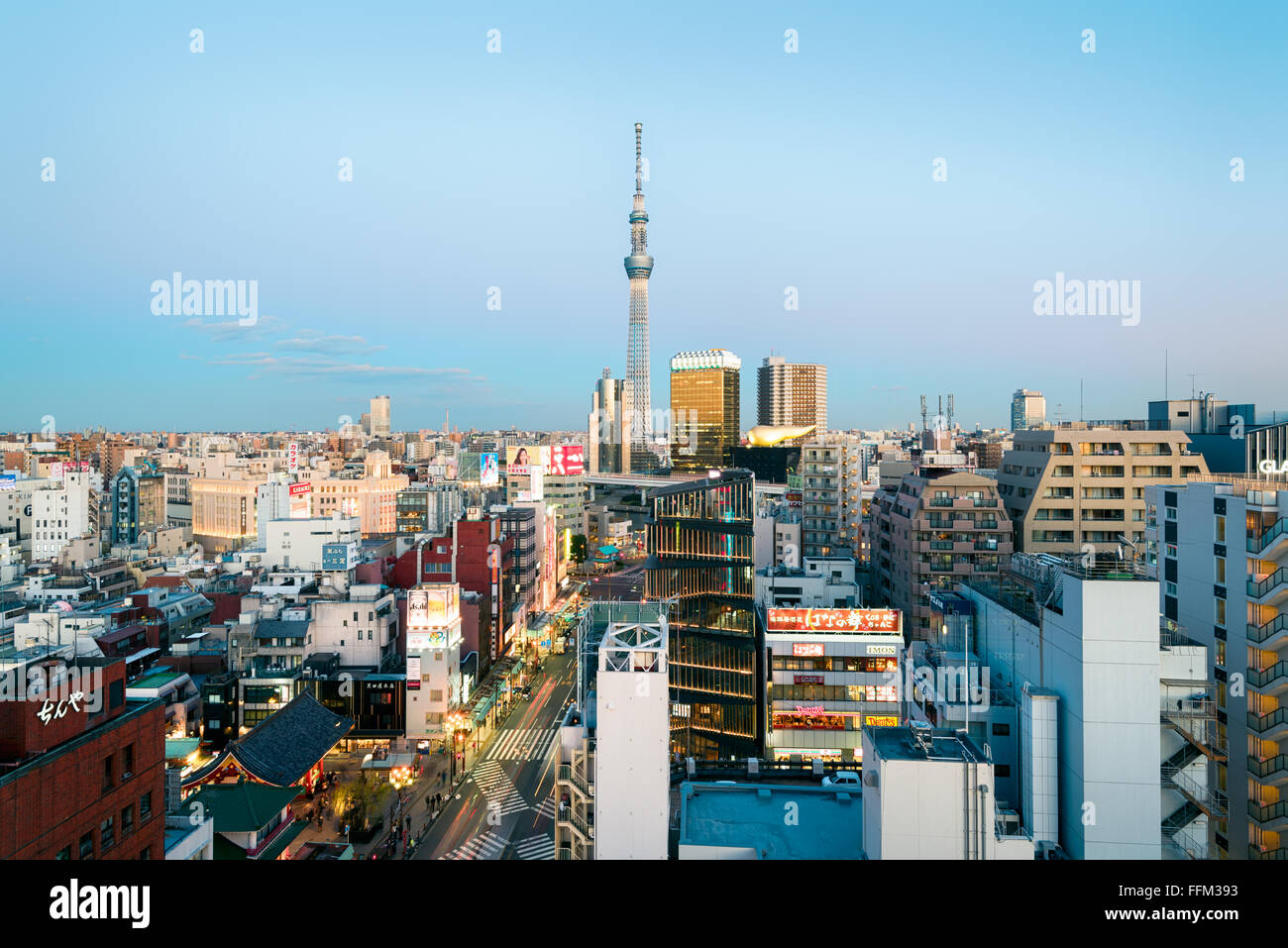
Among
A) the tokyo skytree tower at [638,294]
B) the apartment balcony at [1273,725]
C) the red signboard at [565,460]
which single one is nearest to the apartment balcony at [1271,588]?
the apartment balcony at [1273,725]

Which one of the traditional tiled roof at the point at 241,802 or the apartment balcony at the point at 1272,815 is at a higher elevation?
the apartment balcony at the point at 1272,815

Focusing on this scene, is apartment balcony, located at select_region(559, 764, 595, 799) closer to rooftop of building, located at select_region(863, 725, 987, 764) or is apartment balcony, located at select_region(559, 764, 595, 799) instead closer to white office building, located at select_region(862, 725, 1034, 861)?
rooftop of building, located at select_region(863, 725, 987, 764)

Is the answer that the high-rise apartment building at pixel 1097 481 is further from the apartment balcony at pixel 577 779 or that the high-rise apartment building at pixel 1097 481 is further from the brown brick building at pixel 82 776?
the brown brick building at pixel 82 776

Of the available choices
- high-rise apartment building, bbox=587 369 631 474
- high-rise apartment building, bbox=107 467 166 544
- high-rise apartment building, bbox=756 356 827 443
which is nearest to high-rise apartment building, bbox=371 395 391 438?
high-rise apartment building, bbox=587 369 631 474

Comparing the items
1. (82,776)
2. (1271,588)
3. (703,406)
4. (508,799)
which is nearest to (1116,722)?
(1271,588)

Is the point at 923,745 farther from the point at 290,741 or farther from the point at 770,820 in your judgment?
the point at 290,741
